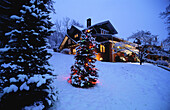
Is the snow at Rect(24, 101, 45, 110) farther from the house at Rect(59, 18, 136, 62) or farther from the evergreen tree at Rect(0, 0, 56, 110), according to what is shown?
the house at Rect(59, 18, 136, 62)

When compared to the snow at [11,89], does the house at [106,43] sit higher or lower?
higher

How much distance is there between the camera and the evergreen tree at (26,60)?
2.71 meters

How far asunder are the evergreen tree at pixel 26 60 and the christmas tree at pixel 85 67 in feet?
9.40

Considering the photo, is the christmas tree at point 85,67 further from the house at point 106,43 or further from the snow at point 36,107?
the house at point 106,43

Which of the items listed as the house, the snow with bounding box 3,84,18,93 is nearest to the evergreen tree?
the snow with bounding box 3,84,18,93

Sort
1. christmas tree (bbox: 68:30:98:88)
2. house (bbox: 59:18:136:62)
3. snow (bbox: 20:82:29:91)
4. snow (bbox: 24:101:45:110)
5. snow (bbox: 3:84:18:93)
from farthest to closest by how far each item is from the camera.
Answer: house (bbox: 59:18:136:62), christmas tree (bbox: 68:30:98:88), snow (bbox: 24:101:45:110), snow (bbox: 20:82:29:91), snow (bbox: 3:84:18:93)

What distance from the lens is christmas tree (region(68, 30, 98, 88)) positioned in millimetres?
6109

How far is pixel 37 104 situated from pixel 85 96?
260cm

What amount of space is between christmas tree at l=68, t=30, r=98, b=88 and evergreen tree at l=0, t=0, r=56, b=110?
286cm

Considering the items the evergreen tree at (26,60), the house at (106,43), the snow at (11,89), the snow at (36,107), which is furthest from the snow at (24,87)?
the house at (106,43)

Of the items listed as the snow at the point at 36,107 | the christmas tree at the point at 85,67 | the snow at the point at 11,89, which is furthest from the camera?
the christmas tree at the point at 85,67

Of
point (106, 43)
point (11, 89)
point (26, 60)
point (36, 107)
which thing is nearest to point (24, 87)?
point (11, 89)

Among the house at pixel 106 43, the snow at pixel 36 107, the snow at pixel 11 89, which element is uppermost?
the house at pixel 106 43

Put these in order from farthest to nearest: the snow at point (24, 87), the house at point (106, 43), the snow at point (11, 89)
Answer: the house at point (106, 43) → the snow at point (24, 87) → the snow at point (11, 89)
